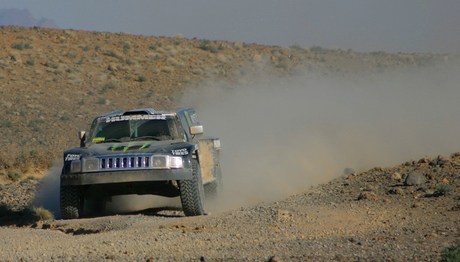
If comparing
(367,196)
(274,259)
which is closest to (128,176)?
(274,259)

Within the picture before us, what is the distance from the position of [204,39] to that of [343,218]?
40.4 meters

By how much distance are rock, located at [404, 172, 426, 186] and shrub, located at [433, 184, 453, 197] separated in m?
0.88

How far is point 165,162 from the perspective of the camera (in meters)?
8.38

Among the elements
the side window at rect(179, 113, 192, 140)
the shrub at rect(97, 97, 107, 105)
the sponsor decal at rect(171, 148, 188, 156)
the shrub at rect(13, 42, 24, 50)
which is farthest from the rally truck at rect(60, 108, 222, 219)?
the shrub at rect(13, 42, 24, 50)

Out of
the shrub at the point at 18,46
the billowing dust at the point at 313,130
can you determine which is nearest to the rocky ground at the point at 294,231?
the billowing dust at the point at 313,130

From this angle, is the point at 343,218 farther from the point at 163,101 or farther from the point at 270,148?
the point at 163,101

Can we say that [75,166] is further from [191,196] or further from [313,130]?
[313,130]

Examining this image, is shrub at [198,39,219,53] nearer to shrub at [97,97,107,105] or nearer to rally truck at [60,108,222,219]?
shrub at [97,97,107,105]

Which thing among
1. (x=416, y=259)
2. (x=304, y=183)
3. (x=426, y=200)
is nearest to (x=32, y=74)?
(x=304, y=183)

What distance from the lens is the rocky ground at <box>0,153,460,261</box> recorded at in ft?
18.7

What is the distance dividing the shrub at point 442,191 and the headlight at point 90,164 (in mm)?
5271

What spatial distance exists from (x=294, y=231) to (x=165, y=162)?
2.42 metres

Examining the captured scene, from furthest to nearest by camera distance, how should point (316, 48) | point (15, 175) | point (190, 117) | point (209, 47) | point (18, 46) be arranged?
point (316, 48) < point (209, 47) < point (18, 46) < point (15, 175) < point (190, 117)

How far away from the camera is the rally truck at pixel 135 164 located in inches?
329
